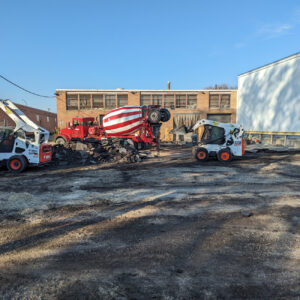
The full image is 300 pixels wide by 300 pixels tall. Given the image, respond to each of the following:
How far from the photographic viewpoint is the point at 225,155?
13.3 metres

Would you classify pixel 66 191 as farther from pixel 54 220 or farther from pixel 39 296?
pixel 39 296

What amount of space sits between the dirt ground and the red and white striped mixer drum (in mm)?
9825

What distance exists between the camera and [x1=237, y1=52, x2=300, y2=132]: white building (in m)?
22.4

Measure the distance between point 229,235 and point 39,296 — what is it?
338 centimetres

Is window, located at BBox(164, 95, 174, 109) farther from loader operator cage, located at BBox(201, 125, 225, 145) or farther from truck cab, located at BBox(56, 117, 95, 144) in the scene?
loader operator cage, located at BBox(201, 125, 225, 145)

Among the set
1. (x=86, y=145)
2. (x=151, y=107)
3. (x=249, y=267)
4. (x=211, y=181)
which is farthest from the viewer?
(x=151, y=107)

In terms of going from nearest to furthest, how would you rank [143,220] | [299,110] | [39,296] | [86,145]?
[39,296] → [143,220] → [86,145] → [299,110]

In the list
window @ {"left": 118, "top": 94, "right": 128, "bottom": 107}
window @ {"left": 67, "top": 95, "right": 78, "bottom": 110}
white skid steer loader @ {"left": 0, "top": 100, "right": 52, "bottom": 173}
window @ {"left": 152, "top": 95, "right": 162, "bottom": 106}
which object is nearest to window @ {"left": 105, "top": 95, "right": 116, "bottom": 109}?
window @ {"left": 118, "top": 94, "right": 128, "bottom": 107}

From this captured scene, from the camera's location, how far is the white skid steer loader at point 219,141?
1303 centimetres

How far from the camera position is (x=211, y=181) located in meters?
8.84

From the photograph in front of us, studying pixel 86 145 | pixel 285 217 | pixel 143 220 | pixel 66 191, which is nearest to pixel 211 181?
pixel 285 217

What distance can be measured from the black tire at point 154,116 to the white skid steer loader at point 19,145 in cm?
844

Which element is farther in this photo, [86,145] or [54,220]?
[86,145]

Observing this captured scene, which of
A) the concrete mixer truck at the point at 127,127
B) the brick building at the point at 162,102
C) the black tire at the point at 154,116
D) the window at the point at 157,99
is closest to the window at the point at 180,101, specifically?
the brick building at the point at 162,102
